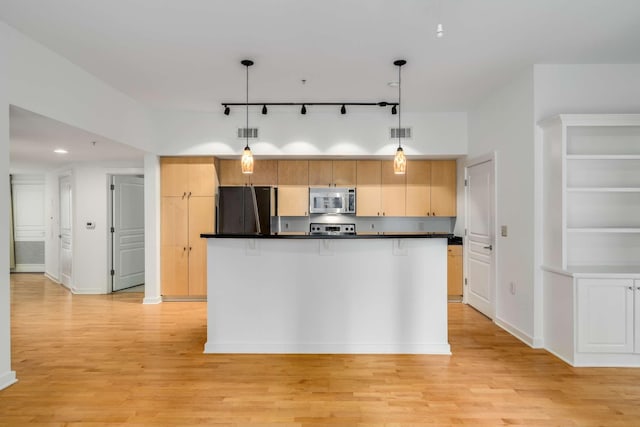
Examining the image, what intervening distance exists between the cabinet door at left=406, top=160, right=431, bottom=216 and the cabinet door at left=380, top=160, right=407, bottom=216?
9 centimetres

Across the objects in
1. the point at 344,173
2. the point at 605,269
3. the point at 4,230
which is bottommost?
the point at 605,269

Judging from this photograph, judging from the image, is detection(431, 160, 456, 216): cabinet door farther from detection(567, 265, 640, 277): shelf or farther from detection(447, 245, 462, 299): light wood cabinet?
detection(567, 265, 640, 277): shelf

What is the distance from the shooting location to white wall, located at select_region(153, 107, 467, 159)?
5418 millimetres

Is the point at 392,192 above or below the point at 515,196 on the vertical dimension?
above

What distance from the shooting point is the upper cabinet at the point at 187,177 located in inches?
218

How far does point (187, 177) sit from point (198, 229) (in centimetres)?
80

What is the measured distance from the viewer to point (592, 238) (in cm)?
356

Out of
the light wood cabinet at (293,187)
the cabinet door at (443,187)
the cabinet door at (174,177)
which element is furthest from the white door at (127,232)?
the cabinet door at (443,187)

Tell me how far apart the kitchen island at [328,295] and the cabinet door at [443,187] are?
2.46 m

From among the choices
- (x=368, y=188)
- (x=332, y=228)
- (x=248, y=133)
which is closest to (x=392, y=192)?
(x=368, y=188)

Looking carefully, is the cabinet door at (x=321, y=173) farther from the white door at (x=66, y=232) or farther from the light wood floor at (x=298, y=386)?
the white door at (x=66, y=232)

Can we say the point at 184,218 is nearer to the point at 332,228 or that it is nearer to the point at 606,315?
the point at 332,228

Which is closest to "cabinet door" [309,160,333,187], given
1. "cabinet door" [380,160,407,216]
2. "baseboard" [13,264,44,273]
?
"cabinet door" [380,160,407,216]

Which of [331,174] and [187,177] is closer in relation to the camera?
[187,177]
